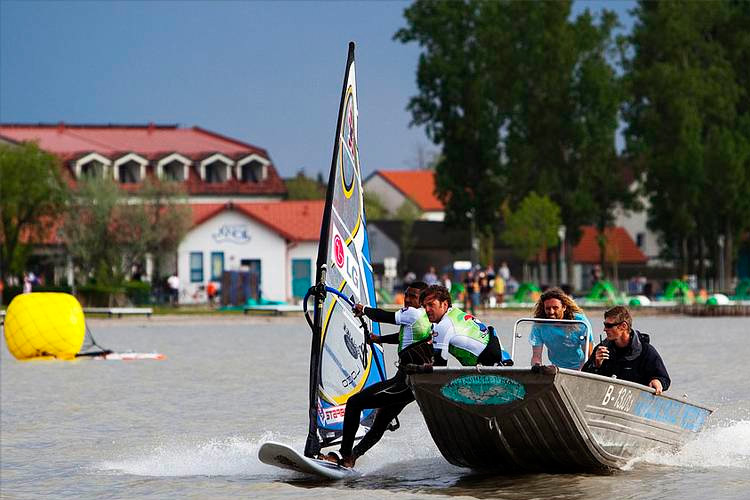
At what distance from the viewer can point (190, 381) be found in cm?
2595

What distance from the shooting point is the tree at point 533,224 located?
234 ft

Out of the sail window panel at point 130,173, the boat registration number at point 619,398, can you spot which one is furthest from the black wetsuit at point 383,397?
the sail window panel at point 130,173

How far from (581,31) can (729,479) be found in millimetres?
62238

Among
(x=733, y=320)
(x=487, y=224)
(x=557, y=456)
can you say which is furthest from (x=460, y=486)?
(x=487, y=224)

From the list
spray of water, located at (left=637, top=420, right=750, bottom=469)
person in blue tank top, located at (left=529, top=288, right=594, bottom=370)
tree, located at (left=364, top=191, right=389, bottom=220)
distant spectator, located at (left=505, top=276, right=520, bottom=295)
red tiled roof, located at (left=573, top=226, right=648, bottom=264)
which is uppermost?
tree, located at (left=364, top=191, right=389, bottom=220)

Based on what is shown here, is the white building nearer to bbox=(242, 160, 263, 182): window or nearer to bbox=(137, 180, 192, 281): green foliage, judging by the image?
bbox=(137, 180, 192, 281): green foliage

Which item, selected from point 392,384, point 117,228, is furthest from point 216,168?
point 392,384

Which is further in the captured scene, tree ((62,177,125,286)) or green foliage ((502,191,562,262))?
green foliage ((502,191,562,262))

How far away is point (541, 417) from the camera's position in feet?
39.0

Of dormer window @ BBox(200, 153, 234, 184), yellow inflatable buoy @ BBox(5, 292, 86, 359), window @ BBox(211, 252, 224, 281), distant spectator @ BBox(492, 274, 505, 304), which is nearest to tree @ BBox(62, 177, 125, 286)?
window @ BBox(211, 252, 224, 281)

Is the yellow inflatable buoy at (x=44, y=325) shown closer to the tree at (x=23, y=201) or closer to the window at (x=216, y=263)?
the tree at (x=23, y=201)

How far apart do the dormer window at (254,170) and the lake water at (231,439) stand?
59015mm

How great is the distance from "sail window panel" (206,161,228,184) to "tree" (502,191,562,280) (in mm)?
21825

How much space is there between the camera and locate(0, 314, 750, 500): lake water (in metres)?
12.7
